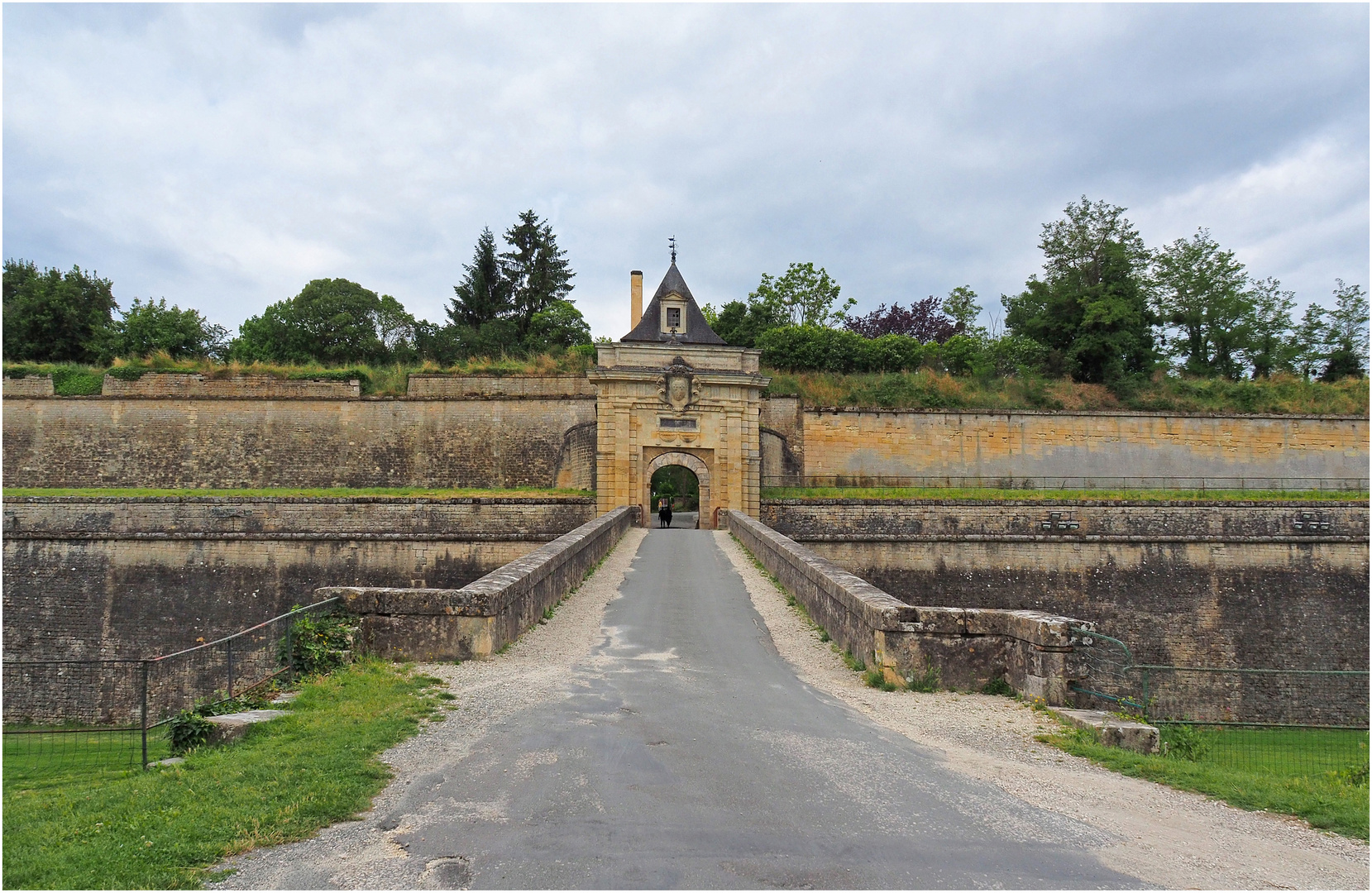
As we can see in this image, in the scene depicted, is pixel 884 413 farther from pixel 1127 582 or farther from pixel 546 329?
pixel 546 329

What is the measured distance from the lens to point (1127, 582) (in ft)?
62.5

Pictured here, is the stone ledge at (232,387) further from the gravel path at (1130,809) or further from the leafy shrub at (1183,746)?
the leafy shrub at (1183,746)

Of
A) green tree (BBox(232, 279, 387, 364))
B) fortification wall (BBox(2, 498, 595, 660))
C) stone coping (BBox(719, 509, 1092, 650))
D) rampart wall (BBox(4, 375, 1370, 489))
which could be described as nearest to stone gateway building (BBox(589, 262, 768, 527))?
rampart wall (BBox(4, 375, 1370, 489))

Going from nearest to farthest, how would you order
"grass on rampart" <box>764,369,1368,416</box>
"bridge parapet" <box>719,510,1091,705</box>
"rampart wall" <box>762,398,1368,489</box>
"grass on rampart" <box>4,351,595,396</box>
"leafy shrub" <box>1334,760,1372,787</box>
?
1. "leafy shrub" <box>1334,760,1372,787</box>
2. "bridge parapet" <box>719,510,1091,705</box>
3. "grass on rampart" <box>4,351,595,396</box>
4. "rampart wall" <box>762,398,1368,489</box>
5. "grass on rampart" <box>764,369,1368,416</box>

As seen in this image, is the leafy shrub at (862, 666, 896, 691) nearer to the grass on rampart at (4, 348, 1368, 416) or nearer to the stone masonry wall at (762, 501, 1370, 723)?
the stone masonry wall at (762, 501, 1370, 723)

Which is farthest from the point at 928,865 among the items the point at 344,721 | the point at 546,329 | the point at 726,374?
the point at 546,329

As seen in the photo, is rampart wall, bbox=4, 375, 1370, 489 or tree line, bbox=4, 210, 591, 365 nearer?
rampart wall, bbox=4, 375, 1370, 489

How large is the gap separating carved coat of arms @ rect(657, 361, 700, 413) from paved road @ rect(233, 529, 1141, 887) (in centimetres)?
1649

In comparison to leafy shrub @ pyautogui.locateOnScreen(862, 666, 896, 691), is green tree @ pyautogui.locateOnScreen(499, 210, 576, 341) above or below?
above

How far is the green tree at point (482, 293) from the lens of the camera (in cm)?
4719

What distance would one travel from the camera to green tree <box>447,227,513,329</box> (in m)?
47.2

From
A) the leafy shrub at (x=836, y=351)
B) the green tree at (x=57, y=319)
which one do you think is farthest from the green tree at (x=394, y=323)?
the leafy shrub at (x=836, y=351)

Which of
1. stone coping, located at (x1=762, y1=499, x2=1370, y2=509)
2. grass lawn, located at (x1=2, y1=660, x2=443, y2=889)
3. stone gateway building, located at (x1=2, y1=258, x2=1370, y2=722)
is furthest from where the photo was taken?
stone coping, located at (x1=762, y1=499, x2=1370, y2=509)

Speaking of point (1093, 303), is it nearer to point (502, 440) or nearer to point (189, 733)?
point (502, 440)
